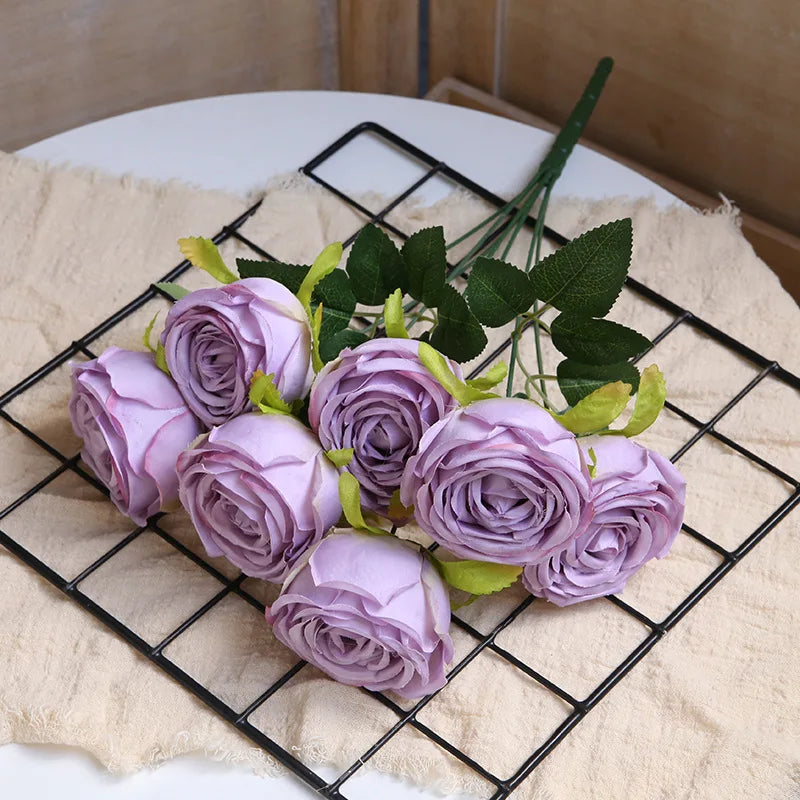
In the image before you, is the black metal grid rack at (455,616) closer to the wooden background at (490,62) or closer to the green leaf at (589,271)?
the green leaf at (589,271)

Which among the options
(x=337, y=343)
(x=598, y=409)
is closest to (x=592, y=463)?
(x=598, y=409)

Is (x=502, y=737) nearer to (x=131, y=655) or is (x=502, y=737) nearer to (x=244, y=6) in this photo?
(x=131, y=655)

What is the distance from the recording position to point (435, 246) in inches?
24.7

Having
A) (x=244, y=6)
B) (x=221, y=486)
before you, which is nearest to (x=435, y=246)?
(x=221, y=486)

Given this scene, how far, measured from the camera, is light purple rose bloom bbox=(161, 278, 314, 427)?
0.60m

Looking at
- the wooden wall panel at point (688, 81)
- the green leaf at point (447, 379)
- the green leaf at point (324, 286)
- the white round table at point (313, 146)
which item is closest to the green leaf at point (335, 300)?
the green leaf at point (324, 286)

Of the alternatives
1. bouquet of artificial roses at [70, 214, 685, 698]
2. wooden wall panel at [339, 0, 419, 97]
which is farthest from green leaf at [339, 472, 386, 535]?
wooden wall panel at [339, 0, 419, 97]

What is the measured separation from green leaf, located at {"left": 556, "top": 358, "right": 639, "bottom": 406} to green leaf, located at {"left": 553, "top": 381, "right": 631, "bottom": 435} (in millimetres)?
23

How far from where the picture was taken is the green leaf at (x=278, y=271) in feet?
2.11

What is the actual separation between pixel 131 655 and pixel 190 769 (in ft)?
0.22

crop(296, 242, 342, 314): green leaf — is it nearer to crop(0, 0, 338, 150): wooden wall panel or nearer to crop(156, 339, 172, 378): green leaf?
crop(156, 339, 172, 378): green leaf

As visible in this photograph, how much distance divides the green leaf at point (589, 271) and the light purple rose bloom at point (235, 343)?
114 millimetres

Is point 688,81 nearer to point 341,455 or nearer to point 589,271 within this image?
point 589,271

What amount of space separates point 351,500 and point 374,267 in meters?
0.14
